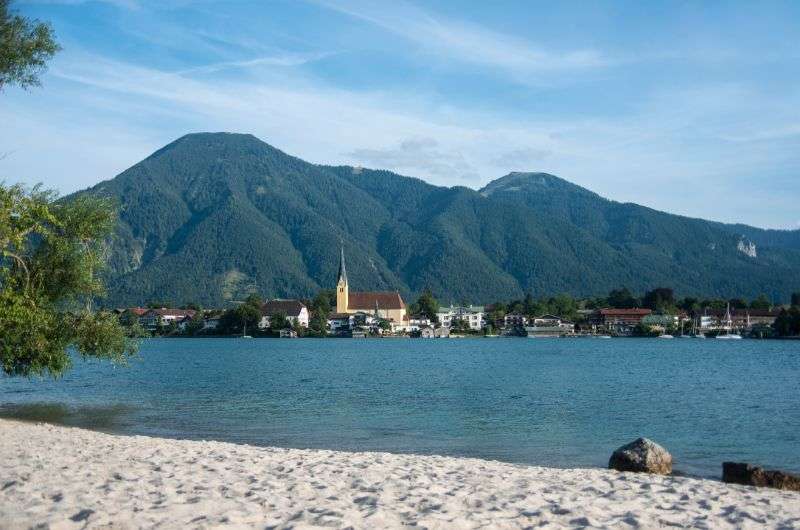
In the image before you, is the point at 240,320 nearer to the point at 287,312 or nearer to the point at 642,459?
the point at 287,312

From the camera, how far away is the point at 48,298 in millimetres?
24656

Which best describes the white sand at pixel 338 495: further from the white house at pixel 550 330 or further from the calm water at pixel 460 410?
the white house at pixel 550 330

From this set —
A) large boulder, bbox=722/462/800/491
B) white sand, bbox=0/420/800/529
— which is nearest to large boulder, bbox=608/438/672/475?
white sand, bbox=0/420/800/529

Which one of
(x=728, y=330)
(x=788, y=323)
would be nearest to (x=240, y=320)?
(x=788, y=323)

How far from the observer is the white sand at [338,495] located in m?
10.3

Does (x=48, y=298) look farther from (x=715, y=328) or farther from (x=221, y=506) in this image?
(x=715, y=328)

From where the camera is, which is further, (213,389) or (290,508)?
(213,389)

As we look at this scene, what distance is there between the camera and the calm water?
24.2 metres

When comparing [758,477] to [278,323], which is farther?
[278,323]

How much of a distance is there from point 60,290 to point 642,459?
17.9m

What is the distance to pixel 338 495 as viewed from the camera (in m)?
12.2

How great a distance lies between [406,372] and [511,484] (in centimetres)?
Answer: 4879

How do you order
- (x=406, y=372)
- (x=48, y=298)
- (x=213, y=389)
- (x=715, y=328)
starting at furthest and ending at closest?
1. (x=715, y=328)
2. (x=406, y=372)
3. (x=213, y=389)
4. (x=48, y=298)

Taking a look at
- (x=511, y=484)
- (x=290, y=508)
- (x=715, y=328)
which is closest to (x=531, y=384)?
(x=511, y=484)
